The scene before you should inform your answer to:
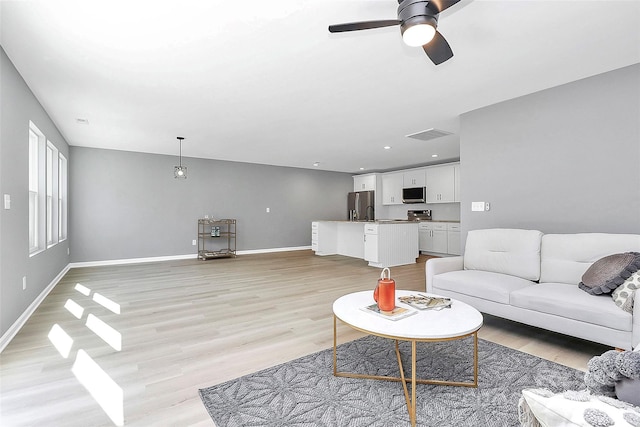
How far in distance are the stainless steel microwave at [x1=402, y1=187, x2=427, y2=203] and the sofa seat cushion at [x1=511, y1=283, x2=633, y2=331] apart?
17.6 feet

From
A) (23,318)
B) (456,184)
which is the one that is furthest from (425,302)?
(456,184)

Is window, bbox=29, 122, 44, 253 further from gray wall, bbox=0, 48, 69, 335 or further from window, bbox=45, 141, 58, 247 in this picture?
window, bbox=45, 141, 58, 247

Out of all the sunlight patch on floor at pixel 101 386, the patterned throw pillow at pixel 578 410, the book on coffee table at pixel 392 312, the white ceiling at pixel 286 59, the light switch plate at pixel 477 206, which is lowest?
the sunlight patch on floor at pixel 101 386

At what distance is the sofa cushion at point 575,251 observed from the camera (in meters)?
2.47

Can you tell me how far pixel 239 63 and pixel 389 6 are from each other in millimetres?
1353

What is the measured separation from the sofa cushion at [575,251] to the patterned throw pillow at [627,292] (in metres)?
0.43

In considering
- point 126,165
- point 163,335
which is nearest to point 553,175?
point 163,335

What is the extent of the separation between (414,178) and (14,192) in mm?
7652

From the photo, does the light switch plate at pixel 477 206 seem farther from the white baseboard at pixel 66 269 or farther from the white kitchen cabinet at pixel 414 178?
the white baseboard at pixel 66 269

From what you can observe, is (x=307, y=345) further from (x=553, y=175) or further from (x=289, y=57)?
(x=553, y=175)

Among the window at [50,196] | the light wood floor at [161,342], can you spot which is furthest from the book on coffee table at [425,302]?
the window at [50,196]

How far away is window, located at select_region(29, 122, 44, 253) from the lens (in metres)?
3.67

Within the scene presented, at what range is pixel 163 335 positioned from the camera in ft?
8.90

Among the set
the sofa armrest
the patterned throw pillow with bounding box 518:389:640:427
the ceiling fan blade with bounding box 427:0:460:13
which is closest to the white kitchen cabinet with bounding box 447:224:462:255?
the sofa armrest
